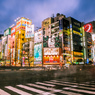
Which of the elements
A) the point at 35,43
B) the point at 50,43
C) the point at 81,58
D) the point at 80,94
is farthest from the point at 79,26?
the point at 80,94

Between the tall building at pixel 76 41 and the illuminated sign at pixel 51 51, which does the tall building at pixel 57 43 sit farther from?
the tall building at pixel 76 41

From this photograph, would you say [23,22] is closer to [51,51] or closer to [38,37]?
[38,37]

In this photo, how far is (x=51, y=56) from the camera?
74.2 m

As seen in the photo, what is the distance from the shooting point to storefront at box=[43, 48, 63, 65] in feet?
242

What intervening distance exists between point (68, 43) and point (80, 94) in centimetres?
8008

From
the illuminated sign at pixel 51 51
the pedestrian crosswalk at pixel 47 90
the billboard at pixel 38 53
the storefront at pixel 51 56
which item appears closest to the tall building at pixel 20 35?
the billboard at pixel 38 53

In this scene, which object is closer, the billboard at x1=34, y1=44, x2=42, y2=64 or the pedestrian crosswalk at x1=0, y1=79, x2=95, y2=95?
the pedestrian crosswalk at x1=0, y1=79, x2=95, y2=95

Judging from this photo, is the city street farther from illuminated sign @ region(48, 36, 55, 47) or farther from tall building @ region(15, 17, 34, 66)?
tall building @ region(15, 17, 34, 66)

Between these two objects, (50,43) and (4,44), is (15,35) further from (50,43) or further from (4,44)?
(50,43)

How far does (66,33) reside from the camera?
277ft

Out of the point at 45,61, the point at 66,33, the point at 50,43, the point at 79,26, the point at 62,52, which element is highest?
the point at 79,26

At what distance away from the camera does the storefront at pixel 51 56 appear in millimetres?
73750

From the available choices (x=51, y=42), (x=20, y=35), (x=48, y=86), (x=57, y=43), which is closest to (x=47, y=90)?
(x=48, y=86)

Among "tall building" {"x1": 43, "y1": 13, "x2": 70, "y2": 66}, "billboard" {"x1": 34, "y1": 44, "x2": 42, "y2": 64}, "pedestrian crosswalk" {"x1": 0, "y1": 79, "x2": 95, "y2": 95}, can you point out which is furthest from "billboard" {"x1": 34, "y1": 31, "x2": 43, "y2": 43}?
"pedestrian crosswalk" {"x1": 0, "y1": 79, "x2": 95, "y2": 95}
